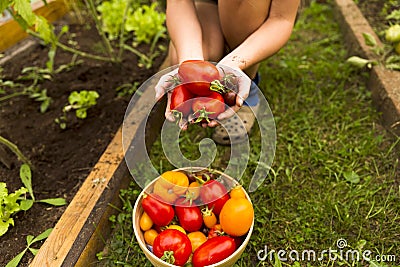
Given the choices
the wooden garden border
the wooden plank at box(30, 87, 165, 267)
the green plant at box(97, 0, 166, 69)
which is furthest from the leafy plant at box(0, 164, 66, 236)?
the wooden garden border

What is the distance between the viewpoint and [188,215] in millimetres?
1358

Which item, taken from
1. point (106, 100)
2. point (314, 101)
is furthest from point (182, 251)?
point (314, 101)

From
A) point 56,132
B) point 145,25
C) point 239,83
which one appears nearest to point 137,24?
point 145,25

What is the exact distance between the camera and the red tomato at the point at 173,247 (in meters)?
1.22

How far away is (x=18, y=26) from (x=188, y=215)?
4.88ft

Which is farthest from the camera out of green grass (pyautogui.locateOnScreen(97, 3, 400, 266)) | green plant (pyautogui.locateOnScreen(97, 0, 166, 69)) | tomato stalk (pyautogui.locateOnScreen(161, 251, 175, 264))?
green plant (pyautogui.locateOnScreen(97, 0, 166, 69))

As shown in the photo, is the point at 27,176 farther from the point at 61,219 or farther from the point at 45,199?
the point at 61,219

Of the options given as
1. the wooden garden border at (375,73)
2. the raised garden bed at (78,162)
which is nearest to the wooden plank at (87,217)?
the raised garden bed at (78,162)

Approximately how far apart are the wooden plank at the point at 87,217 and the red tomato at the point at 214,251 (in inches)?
16.1

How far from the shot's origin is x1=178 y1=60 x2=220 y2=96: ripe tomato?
127cm

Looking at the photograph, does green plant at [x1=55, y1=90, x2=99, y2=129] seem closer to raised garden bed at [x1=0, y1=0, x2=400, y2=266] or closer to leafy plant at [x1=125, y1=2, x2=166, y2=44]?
raised garden bed at [x1=0, y1=0, x2=400, y2=266]

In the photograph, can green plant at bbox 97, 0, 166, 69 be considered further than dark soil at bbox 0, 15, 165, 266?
Yes

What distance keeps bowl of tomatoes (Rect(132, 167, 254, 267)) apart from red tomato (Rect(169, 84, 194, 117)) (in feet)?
0.83

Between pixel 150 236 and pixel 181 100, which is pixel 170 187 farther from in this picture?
pixel 181 100
